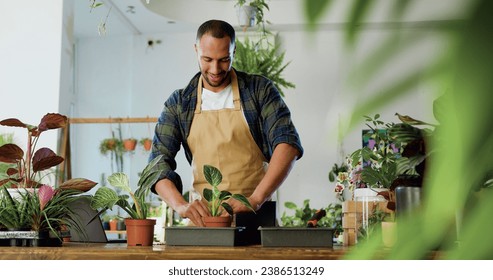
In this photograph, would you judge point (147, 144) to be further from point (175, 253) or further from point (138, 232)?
point (175, 253)

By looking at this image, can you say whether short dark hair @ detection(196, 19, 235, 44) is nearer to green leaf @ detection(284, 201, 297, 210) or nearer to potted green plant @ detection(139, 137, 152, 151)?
green leaf @ detection(284, 201, 297, 210)

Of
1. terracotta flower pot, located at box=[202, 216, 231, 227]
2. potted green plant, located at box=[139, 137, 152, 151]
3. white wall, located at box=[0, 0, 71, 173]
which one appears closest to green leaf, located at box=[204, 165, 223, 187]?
terracotta flower pot, located at box=[202, 216, 231, 227]

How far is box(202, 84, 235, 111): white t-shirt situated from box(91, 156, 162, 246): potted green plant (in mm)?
1045

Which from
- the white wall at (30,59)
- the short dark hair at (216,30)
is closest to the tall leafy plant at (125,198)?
the short dark hair at (216,30)

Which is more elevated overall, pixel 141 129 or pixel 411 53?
pixel 141 129

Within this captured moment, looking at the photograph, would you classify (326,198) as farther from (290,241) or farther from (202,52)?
(290,241)

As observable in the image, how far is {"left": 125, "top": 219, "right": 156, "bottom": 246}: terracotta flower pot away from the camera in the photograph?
2285 mm

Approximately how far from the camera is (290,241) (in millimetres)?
2100

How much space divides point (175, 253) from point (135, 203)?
0.48m

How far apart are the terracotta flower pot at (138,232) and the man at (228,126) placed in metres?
0.84

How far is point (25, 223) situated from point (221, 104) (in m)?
A: 1.37

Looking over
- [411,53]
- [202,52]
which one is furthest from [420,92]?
[202,52]

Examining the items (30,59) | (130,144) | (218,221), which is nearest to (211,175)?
(218,221)
